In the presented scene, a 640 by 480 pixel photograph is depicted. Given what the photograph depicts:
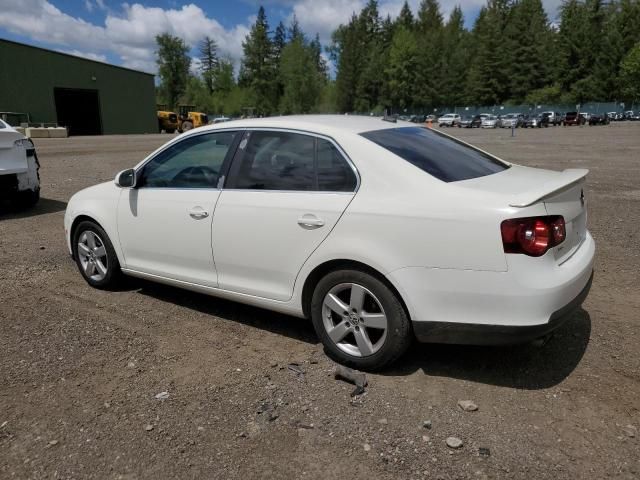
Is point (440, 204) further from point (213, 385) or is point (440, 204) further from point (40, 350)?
point (40, 350)

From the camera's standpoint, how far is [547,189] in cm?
318

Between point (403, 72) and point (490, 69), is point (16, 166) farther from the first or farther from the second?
point (403, 72)

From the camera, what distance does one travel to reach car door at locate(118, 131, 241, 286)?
13.7 ft

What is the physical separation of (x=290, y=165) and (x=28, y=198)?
23.5 feet

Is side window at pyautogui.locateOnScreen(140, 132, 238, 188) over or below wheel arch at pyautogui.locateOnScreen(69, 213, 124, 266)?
over

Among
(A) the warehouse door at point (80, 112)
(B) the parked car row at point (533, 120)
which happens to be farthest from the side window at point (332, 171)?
(B) the parked car row at point (533, 120)

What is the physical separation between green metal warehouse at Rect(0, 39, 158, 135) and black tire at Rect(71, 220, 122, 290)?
41435 mm

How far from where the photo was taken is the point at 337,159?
3.60 m

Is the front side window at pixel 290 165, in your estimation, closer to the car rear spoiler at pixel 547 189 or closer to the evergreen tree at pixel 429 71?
the car rear spoiler at pixel 547 189

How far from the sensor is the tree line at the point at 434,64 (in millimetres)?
83875

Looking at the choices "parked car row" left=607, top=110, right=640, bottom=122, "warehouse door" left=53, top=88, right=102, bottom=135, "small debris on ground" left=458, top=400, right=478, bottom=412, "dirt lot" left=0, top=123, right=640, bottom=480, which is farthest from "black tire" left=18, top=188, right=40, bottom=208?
"parked car row" left=607, top=110, right=640, bottom=122

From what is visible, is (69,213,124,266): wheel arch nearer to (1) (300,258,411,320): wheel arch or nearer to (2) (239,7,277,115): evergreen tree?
(1) (300,258,411,320): wheel arch

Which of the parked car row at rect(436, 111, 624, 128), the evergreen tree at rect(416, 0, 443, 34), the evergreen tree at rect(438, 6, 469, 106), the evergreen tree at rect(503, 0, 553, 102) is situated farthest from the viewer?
the evergreen tree at rect(416, 0, 443, 34)

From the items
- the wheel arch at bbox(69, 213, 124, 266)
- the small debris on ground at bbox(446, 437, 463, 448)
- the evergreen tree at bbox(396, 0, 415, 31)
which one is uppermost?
the evergreen tree at bbox(396, 0, 415, 31)
